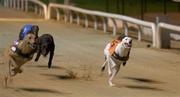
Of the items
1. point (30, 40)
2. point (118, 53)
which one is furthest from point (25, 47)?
point (118, 53)

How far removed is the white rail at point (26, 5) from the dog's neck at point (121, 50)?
809 inches

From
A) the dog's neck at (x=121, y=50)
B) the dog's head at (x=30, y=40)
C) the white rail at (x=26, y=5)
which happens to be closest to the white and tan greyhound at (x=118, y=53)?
the dog's neck at (x=121, y=50)

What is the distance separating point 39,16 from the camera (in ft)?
105

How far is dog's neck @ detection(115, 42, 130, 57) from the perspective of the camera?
9.95 metres

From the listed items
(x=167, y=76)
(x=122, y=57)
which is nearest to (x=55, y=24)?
(x=167, y=76)

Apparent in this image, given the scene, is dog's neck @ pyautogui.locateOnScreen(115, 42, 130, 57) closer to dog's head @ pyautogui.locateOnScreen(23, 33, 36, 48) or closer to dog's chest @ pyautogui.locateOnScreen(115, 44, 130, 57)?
dog's chest @ pyautogui.locateOnScreen(115, 44, 130, 57)

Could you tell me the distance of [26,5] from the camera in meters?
36.3

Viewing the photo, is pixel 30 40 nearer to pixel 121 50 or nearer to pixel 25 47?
pixel 25 47

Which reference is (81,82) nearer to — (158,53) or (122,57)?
(122,57)

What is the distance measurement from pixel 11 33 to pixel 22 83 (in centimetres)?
1073

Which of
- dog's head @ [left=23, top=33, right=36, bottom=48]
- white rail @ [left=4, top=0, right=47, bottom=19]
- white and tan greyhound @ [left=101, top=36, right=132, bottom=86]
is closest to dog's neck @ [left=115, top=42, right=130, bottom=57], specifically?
white and tan greyhound @ [left=101, top=36, right=132, bottom=86]

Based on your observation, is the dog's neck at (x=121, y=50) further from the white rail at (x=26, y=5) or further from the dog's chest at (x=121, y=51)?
the white rail at (x=26, y=5)

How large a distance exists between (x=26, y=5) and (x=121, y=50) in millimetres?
26742

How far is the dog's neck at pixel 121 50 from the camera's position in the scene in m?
9.95
